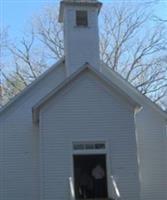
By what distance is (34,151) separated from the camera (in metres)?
20.6

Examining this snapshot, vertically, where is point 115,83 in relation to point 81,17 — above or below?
below

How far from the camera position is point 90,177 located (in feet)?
70.7

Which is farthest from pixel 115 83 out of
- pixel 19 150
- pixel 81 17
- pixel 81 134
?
pixel 19 150

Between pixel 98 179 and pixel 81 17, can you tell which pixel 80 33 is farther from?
pixel 98 179

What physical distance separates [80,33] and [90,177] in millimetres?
6313

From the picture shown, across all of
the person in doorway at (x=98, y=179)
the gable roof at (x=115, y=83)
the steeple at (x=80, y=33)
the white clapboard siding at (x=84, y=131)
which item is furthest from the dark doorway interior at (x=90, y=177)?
the steeple at (x=80, y=33)

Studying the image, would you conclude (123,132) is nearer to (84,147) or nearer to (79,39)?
(84,147)

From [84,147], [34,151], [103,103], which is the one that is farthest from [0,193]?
[103,103]

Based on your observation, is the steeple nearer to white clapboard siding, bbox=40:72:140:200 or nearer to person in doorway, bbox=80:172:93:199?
white clapboard siding, bbox=40:72:140:200

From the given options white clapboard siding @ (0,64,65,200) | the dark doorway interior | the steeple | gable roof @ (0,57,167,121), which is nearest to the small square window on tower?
the steeple

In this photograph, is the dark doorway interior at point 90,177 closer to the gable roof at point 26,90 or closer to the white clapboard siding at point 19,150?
the white clapboard siding at point 19,150

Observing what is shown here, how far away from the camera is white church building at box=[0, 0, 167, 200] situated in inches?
735

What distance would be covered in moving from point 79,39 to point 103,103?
4121mm

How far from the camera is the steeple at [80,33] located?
865 inches
